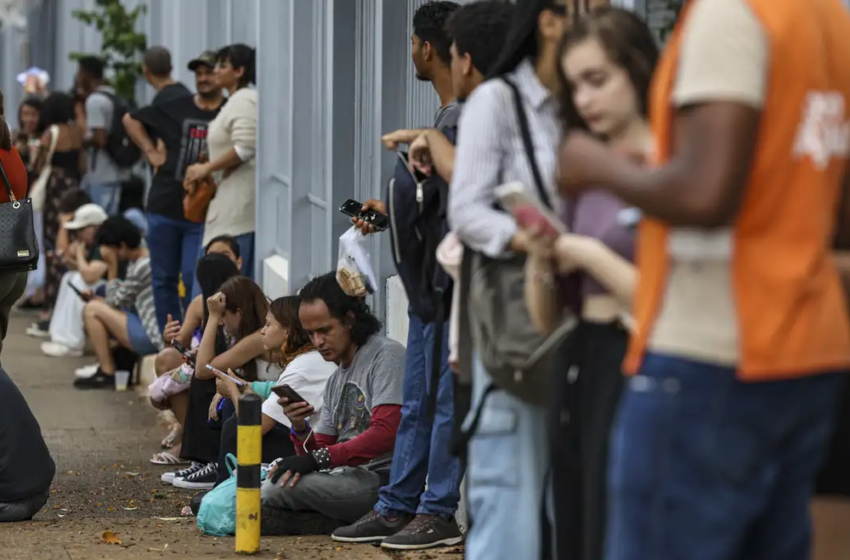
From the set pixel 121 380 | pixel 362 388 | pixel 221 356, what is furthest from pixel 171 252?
pixel 362 388

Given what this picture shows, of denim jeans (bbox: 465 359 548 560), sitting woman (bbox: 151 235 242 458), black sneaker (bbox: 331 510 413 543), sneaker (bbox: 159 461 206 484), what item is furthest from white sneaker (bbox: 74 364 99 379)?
denim jeans (bbox: 465 359 548 560)

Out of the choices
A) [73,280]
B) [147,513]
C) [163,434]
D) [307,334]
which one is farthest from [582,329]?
[73,280]

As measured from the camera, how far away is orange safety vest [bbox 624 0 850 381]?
104 inches

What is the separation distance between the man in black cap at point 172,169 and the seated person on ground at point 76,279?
1212 millimetres

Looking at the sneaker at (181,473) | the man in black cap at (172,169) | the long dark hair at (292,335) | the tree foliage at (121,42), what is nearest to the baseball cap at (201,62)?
the man in black cap at (172,169)

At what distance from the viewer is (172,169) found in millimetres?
11055

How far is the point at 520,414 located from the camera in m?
4.09

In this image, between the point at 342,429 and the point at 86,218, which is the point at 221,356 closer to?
the point at 342,429

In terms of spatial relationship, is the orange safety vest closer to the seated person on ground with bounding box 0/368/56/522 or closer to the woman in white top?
the seated person on ground with bounding box 0/368/56/522

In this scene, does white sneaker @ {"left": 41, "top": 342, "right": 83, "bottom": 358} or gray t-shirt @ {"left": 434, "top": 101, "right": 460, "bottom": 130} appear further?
white sneaker @ {"left": 41, "top": 342, "right": 83, "bottom": 358}

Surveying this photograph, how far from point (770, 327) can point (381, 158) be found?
17.5 ft

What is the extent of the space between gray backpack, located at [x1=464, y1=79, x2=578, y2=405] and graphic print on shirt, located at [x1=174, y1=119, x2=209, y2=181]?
698cm

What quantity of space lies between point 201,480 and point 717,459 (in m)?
5.68

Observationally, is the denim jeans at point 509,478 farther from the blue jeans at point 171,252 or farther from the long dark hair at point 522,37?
the blue jeans at point 171,252
